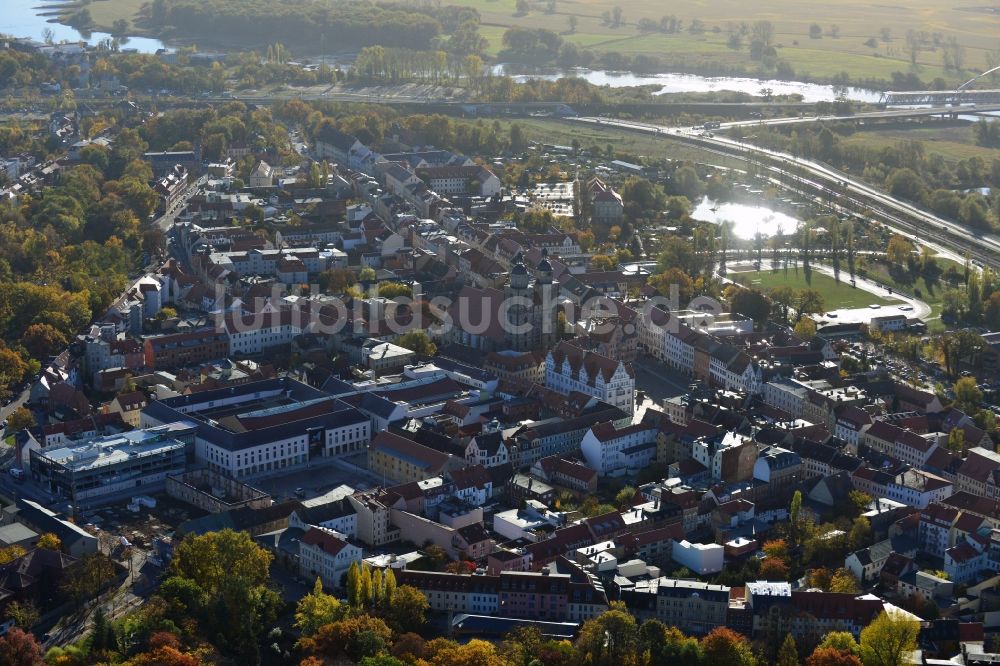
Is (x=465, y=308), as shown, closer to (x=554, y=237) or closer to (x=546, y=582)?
(x=554, y=237)

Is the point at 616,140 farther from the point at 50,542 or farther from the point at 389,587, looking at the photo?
the point at 389,587

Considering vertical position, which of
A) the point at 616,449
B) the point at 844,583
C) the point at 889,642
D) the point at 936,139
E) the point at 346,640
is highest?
the point at 889,642

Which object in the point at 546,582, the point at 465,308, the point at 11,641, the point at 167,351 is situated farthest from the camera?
the point at 465,308

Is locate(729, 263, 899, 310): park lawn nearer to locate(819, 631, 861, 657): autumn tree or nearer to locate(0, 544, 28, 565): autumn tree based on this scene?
locate(819, 631, 861, 657): autumn tree

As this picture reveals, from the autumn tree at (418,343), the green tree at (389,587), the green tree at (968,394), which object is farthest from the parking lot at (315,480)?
the green tree at (968,394)

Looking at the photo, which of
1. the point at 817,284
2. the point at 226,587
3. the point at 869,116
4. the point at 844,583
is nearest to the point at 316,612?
the point at 226,587

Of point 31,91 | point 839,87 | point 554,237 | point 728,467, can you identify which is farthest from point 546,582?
point 839,87
